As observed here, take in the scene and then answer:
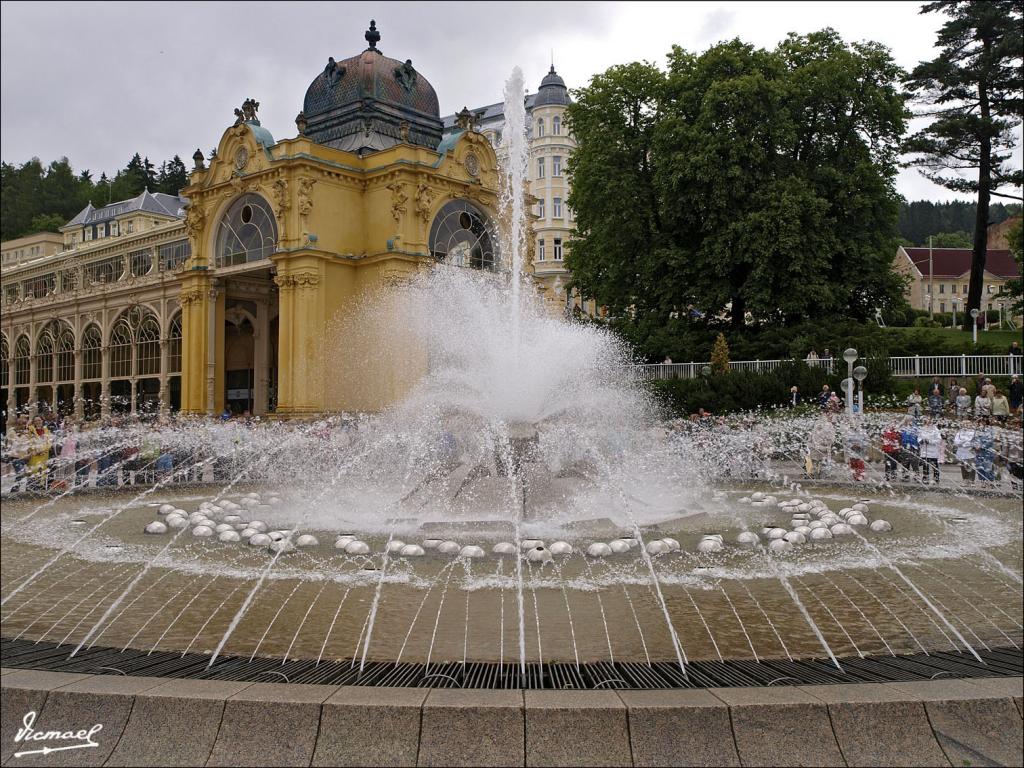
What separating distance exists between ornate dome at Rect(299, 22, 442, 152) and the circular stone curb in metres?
38.9

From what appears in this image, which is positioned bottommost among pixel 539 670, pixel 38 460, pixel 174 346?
pixel 38 460

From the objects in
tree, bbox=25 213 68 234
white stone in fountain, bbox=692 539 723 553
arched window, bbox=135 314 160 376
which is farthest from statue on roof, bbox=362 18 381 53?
tree, bbox=25 213 68 234

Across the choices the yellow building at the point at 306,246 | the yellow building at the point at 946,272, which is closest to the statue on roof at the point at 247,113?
the yellow building at the point at 306,246

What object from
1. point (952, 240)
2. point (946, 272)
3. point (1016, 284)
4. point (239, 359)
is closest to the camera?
point (1016, 284)

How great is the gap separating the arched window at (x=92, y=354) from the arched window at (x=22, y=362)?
26.2ft

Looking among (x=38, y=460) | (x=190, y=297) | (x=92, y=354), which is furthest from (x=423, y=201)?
(x=92, y=354)

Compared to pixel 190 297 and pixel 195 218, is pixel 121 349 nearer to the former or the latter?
pixel 190 297

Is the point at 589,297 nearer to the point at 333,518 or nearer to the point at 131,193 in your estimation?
the point at 333,518

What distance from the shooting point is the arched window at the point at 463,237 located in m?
39.7

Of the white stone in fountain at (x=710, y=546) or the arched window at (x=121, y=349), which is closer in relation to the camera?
the white stone in fountain at (x=710, y=546)

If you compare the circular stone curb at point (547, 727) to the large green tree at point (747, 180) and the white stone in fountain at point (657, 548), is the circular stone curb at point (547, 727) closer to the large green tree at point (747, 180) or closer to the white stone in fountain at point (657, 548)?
the white stone in fountain at point (657, 548)

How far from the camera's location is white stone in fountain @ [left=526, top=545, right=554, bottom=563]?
882 centimetres

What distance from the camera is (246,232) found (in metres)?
40.6

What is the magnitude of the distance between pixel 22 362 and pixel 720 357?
52.0 metres
